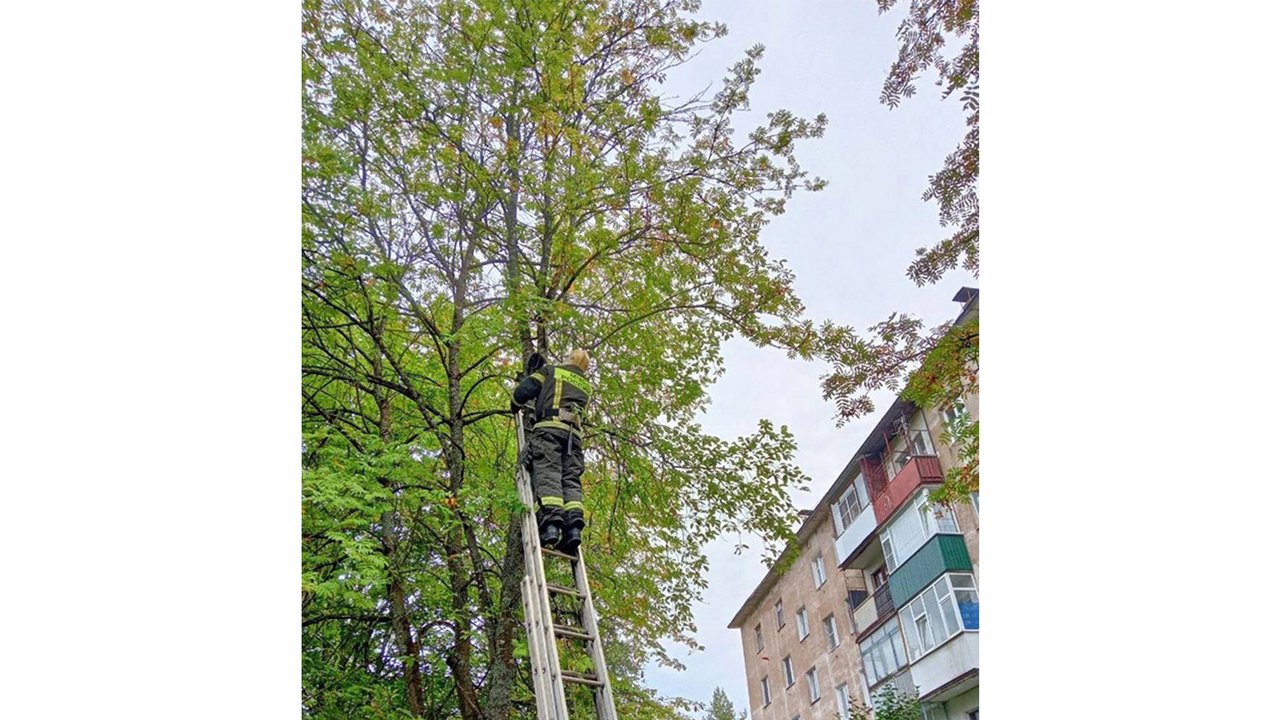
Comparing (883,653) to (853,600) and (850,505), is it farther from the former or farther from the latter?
(850,505)

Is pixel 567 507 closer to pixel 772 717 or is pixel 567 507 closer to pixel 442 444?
pixel 442 444

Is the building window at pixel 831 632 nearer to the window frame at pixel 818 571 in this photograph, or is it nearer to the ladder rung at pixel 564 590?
the window frame at pixel 818 571

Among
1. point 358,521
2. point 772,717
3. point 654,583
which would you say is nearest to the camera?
point 358,521

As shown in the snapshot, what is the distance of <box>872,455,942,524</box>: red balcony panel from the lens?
1034 centimetres

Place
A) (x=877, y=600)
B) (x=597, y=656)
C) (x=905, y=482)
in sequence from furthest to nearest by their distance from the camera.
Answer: (x=877, y=600)
(x=905, y=482)
(x=597, y=656)

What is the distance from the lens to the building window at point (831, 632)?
39.4 ft

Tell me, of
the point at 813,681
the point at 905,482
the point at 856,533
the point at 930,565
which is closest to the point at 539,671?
the point at 930,565

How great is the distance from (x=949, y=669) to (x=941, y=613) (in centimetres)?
63

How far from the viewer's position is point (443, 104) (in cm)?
449

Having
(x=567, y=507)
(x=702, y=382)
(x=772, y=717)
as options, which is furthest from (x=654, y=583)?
(x=772, y=717)

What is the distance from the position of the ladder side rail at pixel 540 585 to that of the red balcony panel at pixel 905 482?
717 centimetres

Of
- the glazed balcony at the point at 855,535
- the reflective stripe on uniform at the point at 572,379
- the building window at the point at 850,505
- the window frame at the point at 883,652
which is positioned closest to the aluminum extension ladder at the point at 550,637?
the reflective stripe on uniform at the point at 572,379

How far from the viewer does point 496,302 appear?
4.75m
